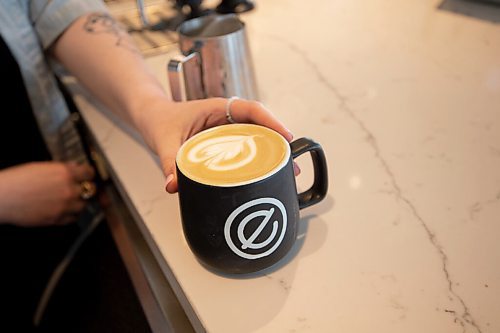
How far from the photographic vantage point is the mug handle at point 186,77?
62 centimetres

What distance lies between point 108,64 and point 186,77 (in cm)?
14

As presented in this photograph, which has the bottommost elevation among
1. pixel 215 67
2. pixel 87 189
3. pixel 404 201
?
pixel 87 189

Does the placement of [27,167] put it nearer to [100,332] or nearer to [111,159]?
[111,159]

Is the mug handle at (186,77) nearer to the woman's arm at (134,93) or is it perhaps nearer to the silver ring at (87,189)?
the woman's arm at (134,93)

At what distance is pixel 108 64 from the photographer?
72 cm

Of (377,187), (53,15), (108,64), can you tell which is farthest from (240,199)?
(53,15)

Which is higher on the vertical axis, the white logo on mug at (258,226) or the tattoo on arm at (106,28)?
the tattoo on arm at (106,28)

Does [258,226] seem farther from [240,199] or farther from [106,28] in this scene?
[106,28]

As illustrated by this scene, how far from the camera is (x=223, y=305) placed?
1.38 feet

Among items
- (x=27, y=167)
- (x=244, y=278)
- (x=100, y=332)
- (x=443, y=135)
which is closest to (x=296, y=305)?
(x=244, y=278)

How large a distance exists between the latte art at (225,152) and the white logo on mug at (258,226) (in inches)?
1.7

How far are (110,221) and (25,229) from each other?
16cm

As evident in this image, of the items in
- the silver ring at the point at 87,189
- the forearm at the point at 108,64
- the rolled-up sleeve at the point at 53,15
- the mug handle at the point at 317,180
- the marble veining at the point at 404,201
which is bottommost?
the silver ring at the point at 87,189

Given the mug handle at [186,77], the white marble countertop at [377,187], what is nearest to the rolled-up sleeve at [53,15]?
the white marble countertop at [377,187]
